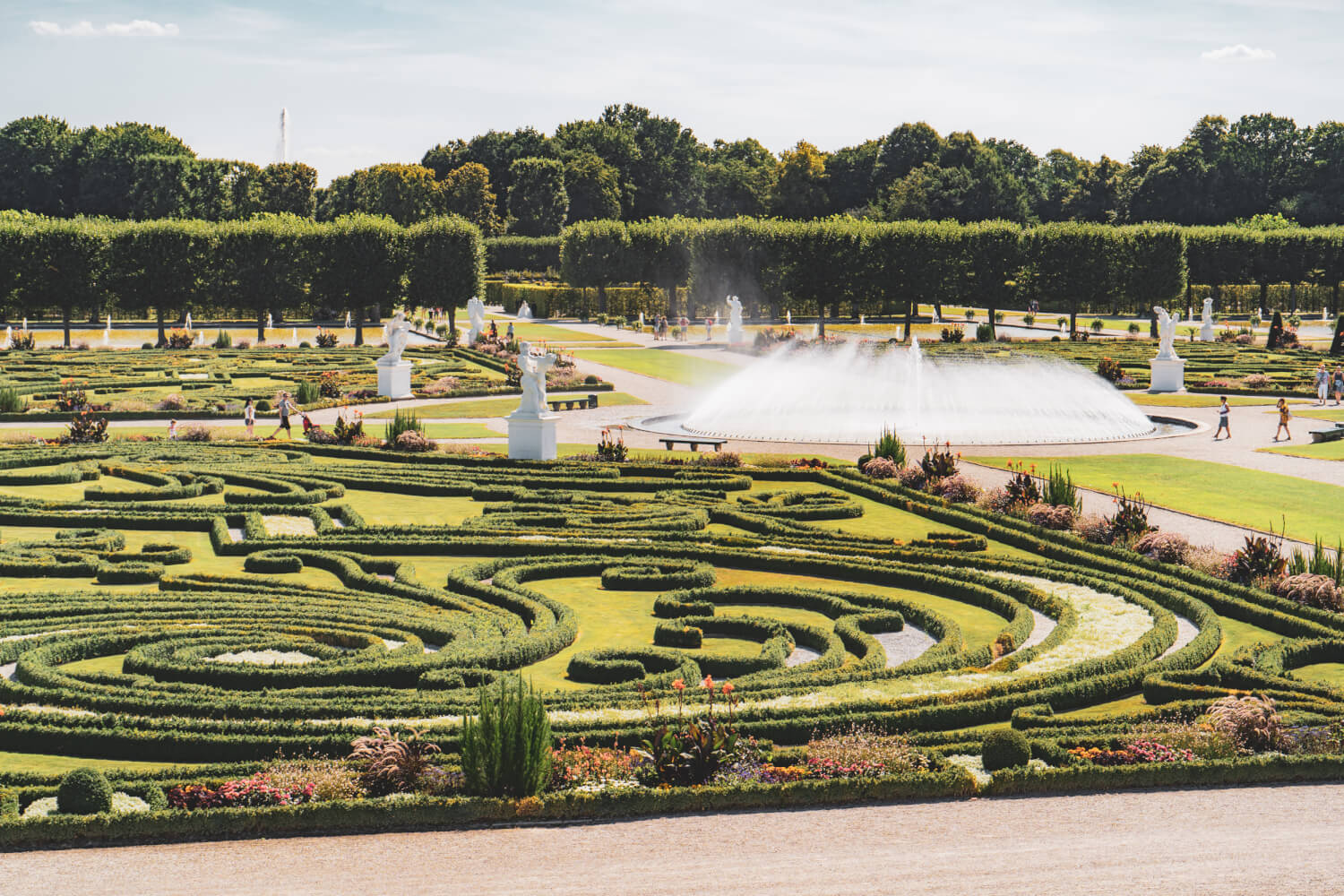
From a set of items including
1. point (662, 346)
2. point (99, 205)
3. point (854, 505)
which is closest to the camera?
point (854, 505)

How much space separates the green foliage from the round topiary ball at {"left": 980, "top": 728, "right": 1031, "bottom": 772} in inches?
168

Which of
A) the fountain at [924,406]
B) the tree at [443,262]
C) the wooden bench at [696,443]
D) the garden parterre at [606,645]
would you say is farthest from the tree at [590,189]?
the garden parterre at [606,645]

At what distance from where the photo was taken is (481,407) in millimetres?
51625

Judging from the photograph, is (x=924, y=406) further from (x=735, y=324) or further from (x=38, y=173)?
(x=38, y=173)

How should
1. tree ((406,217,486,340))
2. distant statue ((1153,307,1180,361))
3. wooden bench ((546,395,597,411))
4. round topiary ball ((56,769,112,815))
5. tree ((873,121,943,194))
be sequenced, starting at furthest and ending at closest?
tree ((873,121,943,194)), tree ((406,217,486,340)), distant statue ((1153,307,1180,361)), wooden bench ((546,395,597,411)), round topiary ball ((56,769,112,815))

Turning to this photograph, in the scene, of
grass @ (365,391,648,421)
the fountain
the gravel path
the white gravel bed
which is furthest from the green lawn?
the gravel path

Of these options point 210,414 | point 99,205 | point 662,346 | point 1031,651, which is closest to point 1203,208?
point 662,346

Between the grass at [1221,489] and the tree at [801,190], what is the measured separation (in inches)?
4337

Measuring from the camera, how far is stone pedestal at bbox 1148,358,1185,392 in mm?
59062

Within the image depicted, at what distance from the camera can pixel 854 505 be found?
29547 millimetres

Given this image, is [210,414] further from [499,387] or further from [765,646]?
[765,646]

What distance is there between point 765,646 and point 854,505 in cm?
1119

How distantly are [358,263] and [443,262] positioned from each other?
18.4 feet

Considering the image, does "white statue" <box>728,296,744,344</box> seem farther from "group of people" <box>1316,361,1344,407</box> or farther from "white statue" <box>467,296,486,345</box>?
"group of people" <box>1316,361,1344,407</box>
